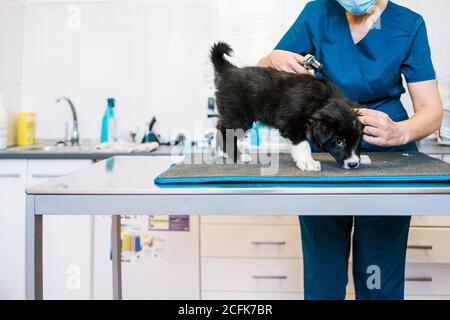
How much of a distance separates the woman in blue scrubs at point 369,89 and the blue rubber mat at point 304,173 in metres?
0.21

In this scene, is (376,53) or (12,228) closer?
(376,53)

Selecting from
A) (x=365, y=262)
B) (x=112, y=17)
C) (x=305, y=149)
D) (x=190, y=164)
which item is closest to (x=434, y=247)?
(x=365, y=262)

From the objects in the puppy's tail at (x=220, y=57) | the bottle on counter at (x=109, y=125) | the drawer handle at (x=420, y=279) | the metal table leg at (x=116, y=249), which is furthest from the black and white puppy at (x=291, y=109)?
the bottle on counter at (x=109, y=125)

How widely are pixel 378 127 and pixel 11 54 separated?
2.13m

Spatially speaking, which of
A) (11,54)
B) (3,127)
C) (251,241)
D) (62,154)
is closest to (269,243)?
(251,241)

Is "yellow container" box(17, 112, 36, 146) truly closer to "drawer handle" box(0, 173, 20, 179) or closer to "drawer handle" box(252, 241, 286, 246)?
"drawer handle" box(0, 173, 20, 179)

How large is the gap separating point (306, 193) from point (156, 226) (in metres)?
1.41

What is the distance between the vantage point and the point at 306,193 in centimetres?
83

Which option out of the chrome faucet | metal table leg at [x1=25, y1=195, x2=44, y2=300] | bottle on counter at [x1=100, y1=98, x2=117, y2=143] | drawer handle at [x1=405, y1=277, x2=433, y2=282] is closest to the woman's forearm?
metal table leg at [x1=25, y1=195, x2=44, y2=300]

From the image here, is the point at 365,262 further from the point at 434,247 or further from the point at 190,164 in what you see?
the point at 434,247

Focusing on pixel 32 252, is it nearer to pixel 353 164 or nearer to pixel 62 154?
pixel 353 164

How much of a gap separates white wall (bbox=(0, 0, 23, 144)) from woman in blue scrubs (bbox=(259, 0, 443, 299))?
170 centimetres

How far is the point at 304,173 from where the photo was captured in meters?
0.95

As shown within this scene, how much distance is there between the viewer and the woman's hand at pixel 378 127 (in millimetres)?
1076
